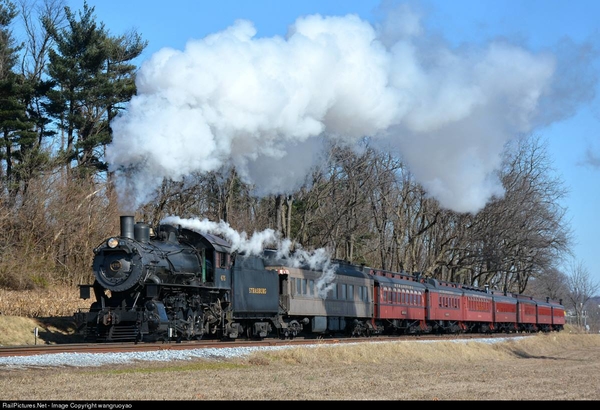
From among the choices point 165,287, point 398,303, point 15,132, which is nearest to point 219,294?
point 165,287

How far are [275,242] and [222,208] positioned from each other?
48.2 ft

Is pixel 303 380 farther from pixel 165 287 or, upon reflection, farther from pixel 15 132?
pixel 15 132

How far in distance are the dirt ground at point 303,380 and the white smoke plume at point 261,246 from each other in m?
6.56

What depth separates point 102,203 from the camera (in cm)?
3812

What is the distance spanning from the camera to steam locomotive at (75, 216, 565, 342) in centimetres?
2148

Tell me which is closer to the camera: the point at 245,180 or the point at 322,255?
the point at 245,180

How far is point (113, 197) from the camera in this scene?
36.6m

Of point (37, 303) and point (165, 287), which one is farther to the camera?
point (37, 303)

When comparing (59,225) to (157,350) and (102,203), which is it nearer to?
(102,203)

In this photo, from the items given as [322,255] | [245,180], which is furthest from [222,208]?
[245,180]

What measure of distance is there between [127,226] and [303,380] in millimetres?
9683

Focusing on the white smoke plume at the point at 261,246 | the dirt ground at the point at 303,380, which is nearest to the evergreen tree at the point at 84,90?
the white smoke plume at the point at 261,246

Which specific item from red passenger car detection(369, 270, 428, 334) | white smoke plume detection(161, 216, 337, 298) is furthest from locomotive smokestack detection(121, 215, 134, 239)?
red passenger car detection(369, 270, 428, 334)
